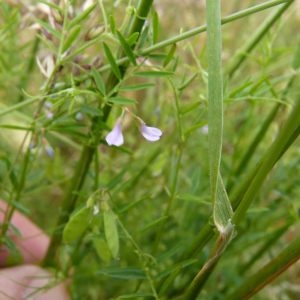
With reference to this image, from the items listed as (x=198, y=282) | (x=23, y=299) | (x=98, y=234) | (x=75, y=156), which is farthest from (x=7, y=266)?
(x=75, y=156)

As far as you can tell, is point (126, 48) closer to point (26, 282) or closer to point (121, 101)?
point (121, 101)

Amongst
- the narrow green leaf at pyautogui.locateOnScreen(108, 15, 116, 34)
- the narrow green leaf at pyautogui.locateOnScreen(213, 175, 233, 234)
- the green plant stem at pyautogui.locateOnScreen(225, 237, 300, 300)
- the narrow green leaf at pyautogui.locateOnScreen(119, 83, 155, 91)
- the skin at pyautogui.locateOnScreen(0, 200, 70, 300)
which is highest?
the narrow green leaf at pyautogui.locateOnScreen(108, 15, 116, 34)

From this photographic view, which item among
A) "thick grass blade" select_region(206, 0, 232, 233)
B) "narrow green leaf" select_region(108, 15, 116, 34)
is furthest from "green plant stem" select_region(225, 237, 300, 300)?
"narrow green leaf" select_region(108, 15, 116, 34)

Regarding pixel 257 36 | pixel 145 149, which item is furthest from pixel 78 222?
pixel 145 149

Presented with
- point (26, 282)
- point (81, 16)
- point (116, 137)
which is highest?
point (81, 16)

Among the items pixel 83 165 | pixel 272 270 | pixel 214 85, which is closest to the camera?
pixel 214 85

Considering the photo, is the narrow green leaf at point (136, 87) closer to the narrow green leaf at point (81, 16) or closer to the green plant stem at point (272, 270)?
the narrow green leaf at point (81, 16)

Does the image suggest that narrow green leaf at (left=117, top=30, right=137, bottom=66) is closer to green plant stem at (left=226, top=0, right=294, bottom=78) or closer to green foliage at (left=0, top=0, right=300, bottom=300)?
green foliage at (left=0, top=0, right=300, bottom=300)

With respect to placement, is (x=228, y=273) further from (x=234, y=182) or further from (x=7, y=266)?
(x=7, y=266)
